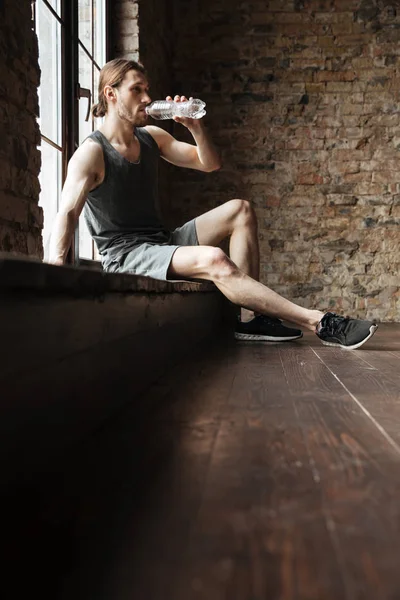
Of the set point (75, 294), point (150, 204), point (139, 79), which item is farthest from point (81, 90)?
point (75, 294)

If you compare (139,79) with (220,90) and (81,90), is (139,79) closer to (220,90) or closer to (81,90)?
(81,90)

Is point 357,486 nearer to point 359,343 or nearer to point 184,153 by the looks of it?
point 359,343

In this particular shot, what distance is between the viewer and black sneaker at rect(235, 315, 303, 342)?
2947mm

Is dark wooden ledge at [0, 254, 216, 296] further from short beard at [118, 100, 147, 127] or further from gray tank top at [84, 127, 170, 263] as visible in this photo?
short beard at [118, 100, 147, 127]

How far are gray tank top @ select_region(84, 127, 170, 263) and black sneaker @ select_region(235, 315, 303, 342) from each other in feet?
1.97

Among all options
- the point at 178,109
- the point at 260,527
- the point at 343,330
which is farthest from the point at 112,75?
the point at 260,527

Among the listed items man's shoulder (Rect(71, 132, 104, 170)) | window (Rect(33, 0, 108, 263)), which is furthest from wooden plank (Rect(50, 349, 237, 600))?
window (Rect(33, 0, 108, 263))

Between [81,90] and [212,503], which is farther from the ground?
[81,90]

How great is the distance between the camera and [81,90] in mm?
3311

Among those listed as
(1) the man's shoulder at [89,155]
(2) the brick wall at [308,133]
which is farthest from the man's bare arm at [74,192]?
(2) the brick wall at [308,133]

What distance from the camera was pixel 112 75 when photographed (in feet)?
8.67

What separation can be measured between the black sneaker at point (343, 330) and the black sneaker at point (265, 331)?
25 centimetres

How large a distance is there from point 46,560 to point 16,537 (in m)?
0.07

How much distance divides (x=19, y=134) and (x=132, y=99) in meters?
0.59
